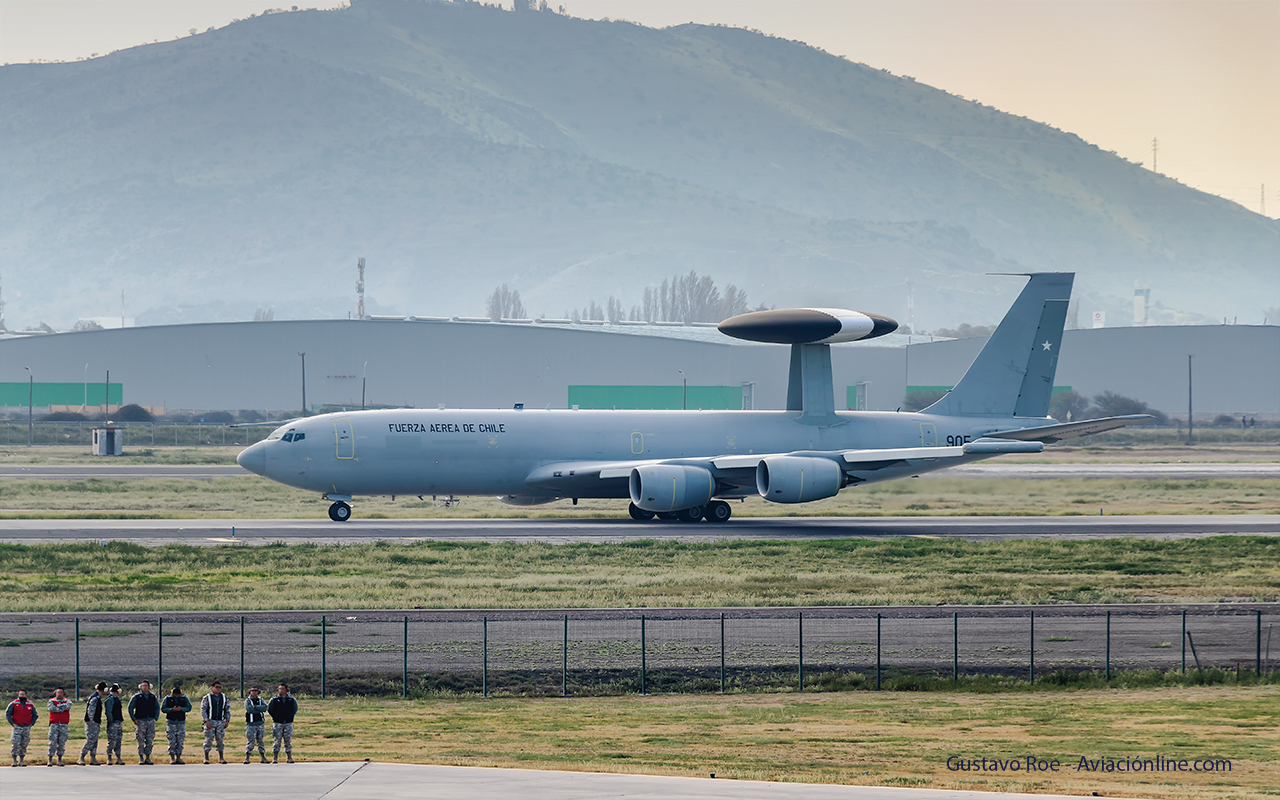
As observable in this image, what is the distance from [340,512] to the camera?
2205 inches

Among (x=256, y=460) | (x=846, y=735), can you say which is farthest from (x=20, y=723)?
(x=256, y=460)

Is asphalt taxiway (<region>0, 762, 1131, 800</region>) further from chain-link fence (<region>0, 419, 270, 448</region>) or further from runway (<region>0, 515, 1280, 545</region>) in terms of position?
chain-link fence (<region>0, 419, 270, 448</region>)

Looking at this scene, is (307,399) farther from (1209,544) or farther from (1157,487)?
(1209,544)

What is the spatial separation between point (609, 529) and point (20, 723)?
34.1 meters

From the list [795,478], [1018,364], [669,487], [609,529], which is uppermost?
[1018,364]

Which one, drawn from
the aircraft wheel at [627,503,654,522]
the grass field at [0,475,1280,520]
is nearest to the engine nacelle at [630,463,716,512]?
the aircraft wheel at [627,503,654,522]

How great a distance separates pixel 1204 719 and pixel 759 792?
35.2 feet

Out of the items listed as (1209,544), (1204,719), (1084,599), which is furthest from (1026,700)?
(1209,544)

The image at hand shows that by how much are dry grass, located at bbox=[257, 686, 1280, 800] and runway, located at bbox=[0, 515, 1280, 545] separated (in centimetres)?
2293

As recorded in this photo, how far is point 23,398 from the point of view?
6693 inches

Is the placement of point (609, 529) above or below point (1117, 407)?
below

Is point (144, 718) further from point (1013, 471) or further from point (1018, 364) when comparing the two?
point (1013, 471)

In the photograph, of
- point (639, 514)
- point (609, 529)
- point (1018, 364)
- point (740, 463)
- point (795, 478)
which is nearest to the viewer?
point (609, 529)

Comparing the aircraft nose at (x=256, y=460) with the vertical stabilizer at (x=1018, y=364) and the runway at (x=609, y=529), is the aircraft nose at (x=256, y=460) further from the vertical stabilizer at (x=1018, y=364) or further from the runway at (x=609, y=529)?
the vertical stabilizer at (x=1018, y=364)
